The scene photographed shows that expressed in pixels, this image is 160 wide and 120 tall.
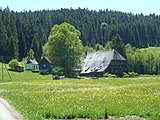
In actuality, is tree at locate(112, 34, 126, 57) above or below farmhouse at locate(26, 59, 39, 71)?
above

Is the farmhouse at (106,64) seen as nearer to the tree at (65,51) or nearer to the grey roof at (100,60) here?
the grey roof at (100,60)

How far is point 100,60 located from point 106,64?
3178mm

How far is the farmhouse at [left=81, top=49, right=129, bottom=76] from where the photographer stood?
132625 mm

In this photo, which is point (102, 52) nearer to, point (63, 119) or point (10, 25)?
point (10, 25)

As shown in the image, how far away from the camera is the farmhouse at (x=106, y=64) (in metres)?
133

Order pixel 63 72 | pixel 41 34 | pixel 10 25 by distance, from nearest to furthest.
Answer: pixel 63 72, pixel 10 25, pixel 41 34

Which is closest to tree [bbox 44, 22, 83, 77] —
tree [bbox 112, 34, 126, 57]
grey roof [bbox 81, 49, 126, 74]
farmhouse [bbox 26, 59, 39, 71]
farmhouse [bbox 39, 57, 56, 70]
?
grey roof [bbox 81, 49, 126, 74]

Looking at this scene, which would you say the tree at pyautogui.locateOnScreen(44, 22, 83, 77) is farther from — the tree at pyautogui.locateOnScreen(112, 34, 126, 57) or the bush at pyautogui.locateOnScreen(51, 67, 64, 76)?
the tree at pyautogui.locateOnScreen(112, 34, 126, 57)

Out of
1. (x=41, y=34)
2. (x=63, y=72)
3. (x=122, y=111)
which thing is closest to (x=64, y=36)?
(x=63, y=72)

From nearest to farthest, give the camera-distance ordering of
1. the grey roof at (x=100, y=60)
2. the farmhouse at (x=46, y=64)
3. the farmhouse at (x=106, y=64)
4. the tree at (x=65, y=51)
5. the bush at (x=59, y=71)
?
the bush at (x=59, y=71), the tree at (x=65, y=51), the farmhouse at (x=106, y=64), the grey roof at (x=100, y=60), the farmhouse at (x=46, y=64)

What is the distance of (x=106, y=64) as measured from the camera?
133m

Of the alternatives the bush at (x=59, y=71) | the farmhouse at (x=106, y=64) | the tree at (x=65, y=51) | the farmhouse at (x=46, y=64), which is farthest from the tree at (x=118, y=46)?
the bush at (x=59, y=71)

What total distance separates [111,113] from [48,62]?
115 metres

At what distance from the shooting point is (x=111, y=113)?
848 inches
